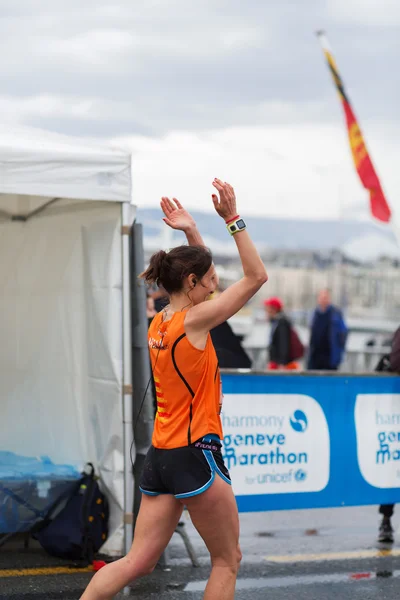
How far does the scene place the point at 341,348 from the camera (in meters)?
13.5

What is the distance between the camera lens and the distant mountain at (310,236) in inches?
798

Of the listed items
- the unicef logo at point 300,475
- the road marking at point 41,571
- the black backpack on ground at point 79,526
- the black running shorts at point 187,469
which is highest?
the black running shorts at point 187,469

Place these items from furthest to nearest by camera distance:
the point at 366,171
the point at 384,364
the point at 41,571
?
the point at 366,171 → the point at 384,364 → the point at 41,571

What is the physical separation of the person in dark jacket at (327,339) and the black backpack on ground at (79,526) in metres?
7.94

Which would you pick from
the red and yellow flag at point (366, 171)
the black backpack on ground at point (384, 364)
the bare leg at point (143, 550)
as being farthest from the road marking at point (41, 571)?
the red and yellow flag at point (366, 171)

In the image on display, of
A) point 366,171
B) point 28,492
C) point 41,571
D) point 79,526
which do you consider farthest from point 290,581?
point 366,171

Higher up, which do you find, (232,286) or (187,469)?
(232,286)

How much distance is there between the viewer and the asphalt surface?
17.2 ft

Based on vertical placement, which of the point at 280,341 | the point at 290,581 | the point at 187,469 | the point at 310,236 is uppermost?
the point at 310,236

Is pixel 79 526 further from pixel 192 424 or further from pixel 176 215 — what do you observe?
pixel 176 215

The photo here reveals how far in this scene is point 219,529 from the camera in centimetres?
361

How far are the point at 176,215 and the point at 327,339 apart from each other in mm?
9714

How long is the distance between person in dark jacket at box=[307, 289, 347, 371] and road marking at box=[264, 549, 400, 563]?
7.08 m

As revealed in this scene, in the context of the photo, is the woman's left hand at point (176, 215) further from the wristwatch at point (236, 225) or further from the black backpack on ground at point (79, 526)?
the black backpack on ground at point (79, 526)
